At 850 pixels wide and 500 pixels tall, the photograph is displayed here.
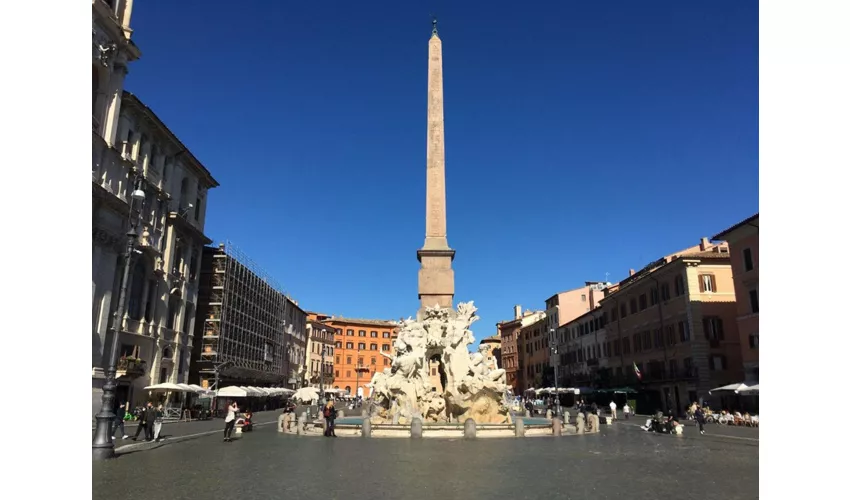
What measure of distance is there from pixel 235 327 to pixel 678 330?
105 feet

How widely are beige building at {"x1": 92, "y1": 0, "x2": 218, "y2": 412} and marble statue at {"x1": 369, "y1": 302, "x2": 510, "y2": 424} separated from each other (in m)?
11.9

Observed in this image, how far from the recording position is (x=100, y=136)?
2766 cm

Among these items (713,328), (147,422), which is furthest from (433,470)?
(713,328)

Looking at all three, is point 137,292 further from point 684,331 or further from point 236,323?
point 684,331

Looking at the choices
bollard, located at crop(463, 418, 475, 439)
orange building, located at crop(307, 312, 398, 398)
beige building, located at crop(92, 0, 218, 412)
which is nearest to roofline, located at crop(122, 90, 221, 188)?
beige building, located at crop(92, 0, 218, 412)

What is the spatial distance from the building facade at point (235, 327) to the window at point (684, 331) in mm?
30261

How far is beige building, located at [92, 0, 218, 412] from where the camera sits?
27.6 m

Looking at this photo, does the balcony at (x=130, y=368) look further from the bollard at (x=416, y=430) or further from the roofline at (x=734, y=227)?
the roofline at (x=734, y=227)

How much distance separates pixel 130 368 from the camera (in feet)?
95.9

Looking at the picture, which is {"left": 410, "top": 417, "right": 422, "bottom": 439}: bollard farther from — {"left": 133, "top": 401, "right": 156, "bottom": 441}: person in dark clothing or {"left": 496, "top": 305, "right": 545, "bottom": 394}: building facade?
{"left": 496, "top": 305, "right": 545, "bottom": 394}: building facade

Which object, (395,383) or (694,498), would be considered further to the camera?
(395,383)
